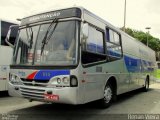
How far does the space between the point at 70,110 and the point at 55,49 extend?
8.10 feet

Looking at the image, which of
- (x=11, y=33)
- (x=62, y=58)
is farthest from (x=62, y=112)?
(x=11, y=33)

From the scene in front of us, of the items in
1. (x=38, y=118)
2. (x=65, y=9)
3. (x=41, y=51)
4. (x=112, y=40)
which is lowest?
(x=38, y=118)

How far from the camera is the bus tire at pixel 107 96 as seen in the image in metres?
9.20

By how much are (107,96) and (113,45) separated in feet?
6.21

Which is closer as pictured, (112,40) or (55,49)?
(55,49)

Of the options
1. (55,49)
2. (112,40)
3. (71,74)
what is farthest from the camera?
(112,40)

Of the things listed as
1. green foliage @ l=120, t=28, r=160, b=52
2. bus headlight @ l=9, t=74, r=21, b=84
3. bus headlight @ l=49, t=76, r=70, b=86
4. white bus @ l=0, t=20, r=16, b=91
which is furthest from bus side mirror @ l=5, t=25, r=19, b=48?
green foliage @ l=120, t=28, r=160, b=52

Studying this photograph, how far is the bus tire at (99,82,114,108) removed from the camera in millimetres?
9203

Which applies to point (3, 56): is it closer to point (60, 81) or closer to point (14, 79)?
point (14, 79)

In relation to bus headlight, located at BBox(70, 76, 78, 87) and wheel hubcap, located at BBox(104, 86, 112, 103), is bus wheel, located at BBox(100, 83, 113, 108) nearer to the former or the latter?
wheel hubcap, located at BBox(104, 86, 112, 103)

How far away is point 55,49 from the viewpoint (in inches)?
295

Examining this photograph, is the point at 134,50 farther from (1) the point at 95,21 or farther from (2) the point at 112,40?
(1) the point at 95,21

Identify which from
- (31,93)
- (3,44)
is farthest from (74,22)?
(3,44)

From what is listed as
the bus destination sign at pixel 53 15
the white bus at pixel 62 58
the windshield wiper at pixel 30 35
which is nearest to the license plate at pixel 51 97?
the white bus at pixel 62 58
